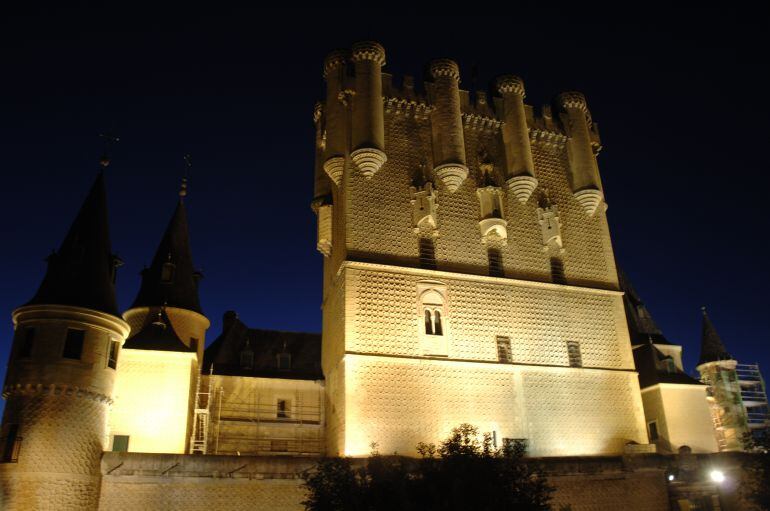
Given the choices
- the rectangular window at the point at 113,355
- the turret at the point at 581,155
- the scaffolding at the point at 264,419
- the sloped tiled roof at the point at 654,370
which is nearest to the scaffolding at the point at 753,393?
the sloped tiled roof at the point at 654,370

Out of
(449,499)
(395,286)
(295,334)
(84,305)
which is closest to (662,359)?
(395,286)

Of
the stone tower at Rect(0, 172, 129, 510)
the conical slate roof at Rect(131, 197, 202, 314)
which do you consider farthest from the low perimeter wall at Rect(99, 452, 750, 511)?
the conical slate roof at Rect(131, 197, 202, 314)

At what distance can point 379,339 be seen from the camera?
2569 centimetres

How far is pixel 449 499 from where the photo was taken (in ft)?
48.2

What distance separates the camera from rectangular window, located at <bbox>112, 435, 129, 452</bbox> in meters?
24.2

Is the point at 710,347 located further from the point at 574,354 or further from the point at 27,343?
the point at 27,343

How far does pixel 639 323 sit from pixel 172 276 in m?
25.5

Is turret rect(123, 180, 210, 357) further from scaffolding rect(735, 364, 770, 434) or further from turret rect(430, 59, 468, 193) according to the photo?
scaffolding rect(735, 364, 770, 434)

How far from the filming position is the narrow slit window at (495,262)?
28.8m

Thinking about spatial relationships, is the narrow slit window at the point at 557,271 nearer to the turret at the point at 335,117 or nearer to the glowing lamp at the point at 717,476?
the glowing lamp at the point at 717,476

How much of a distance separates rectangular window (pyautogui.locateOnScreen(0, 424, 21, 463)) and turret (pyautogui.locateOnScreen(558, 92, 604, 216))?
989 inches

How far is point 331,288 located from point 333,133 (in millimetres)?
7056

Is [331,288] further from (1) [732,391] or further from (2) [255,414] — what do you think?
(1) [732,391]

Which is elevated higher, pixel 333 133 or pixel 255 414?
pixel 333 133
